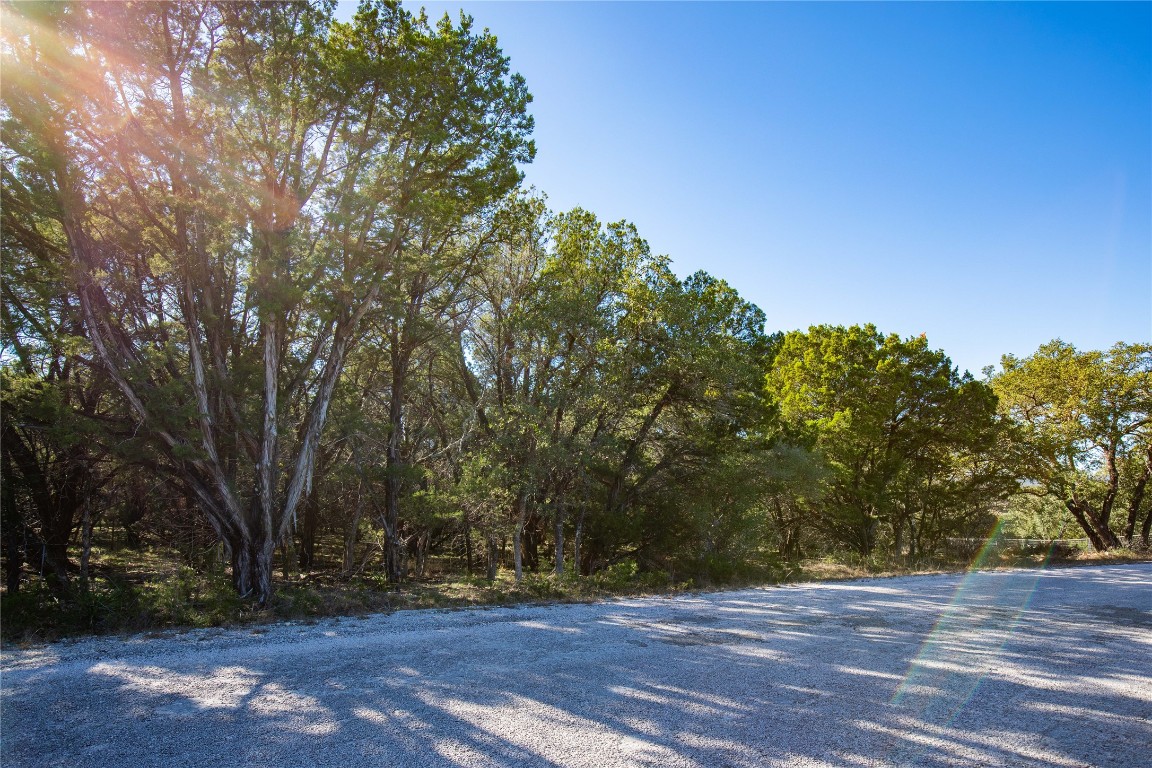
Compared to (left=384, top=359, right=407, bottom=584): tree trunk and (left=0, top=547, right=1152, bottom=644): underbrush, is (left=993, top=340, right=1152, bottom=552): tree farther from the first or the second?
(left=384, top=359, right=407, bottom=584): tree trunk

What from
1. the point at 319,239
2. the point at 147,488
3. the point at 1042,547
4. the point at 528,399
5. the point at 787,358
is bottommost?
the point at 1042,547

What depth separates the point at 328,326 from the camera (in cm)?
1076

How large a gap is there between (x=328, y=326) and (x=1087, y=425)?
31.5 meters

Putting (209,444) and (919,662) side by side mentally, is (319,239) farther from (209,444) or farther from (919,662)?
(919,662)

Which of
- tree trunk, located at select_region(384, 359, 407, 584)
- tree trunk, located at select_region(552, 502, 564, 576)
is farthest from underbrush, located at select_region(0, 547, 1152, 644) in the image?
tree trunk, located at select_region(552, 502, 564, 576)

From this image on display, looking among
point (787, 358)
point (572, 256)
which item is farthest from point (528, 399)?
point (787, 358)

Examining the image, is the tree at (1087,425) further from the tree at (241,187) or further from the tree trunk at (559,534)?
the tree at (241,187)

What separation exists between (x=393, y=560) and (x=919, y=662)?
11.6m

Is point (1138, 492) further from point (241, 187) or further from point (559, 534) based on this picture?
point (241, 187)

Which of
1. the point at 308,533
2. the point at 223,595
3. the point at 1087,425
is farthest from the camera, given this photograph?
the point at 1087,425

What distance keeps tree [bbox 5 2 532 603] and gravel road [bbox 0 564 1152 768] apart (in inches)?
174

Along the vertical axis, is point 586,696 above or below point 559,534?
below

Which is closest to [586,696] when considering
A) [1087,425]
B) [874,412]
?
[874,412]

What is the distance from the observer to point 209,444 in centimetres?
953
